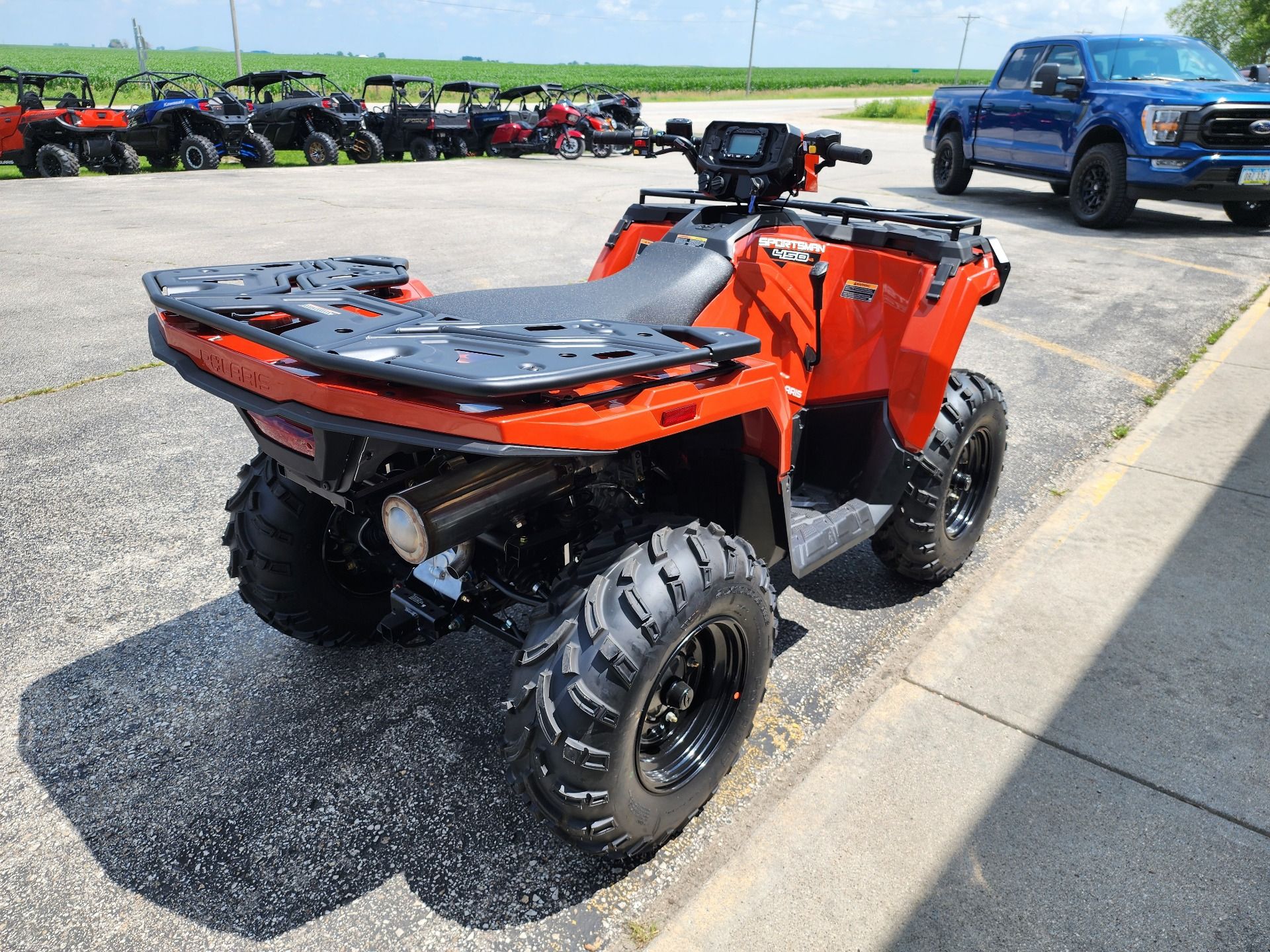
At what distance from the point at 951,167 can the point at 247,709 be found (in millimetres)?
13451

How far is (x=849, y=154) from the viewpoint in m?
2.89

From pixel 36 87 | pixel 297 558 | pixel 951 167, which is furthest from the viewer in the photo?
pixel 36 87

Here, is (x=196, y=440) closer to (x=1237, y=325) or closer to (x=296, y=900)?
(x=296, y=900)

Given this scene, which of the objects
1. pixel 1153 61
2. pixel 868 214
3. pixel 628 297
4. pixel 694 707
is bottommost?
pixel 694 707

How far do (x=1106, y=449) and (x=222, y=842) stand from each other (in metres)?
4.78

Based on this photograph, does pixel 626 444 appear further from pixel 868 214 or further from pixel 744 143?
pixel 868 214

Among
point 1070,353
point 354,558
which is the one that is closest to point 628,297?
→ point 354,558

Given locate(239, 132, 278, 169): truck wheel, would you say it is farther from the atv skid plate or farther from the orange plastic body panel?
the atv skid plate

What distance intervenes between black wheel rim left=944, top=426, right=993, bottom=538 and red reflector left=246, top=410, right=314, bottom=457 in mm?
2479

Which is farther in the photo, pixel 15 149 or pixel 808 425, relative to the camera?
pixel 15 149

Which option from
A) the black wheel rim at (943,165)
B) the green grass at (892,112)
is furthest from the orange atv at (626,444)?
the green grass at (892,112)

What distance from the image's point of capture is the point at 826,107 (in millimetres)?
42719

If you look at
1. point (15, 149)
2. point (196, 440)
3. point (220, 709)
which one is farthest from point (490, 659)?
point (15, 149)

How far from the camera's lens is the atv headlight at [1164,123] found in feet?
31.2
